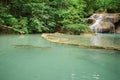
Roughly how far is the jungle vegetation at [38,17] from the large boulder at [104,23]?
3.15 metres

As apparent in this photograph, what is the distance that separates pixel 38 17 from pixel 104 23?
344 inches

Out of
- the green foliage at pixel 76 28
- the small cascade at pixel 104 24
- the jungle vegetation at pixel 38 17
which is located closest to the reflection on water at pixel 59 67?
the jungle vegetation at pixel 38 17

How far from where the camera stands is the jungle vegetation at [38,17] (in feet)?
63.9

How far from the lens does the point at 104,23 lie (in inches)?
1021

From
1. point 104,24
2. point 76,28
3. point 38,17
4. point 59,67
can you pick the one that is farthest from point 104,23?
point 59,67

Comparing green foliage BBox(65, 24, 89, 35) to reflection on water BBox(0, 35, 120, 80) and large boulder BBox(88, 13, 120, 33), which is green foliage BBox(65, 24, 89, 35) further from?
reflection on water BBox(0, 35, 120, 80)

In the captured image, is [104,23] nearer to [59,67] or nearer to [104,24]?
[104,24]

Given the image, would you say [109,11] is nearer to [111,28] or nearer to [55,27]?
[111,28]

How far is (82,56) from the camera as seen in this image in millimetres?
8898

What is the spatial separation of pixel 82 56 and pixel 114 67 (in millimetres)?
1989

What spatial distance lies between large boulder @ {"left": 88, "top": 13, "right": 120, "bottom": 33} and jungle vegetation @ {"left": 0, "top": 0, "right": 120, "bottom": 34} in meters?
3.15

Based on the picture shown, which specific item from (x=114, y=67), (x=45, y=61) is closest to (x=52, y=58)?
(x=45, y=61)

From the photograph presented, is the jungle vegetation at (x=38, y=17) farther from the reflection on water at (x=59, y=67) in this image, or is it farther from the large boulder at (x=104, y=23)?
the reflection on water at (x=59, y=67)

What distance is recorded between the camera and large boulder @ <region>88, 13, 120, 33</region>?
25.4 m
